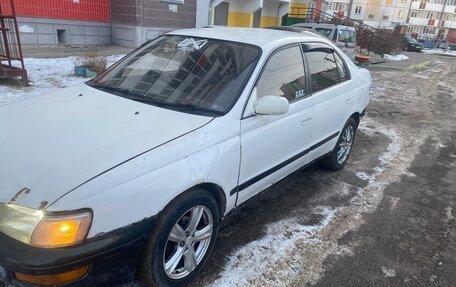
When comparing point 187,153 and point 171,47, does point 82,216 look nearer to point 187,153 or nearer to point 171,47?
point 187,153

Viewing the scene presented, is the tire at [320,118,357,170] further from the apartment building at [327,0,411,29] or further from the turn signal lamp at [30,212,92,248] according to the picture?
the apartment building at [327,0,411,29]

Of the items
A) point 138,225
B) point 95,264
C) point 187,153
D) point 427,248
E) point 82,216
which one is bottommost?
point 427,248

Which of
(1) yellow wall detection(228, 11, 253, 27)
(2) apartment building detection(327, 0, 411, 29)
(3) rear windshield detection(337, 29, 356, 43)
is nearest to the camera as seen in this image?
(3) rear windshield detection(337, 29, 356, 43)

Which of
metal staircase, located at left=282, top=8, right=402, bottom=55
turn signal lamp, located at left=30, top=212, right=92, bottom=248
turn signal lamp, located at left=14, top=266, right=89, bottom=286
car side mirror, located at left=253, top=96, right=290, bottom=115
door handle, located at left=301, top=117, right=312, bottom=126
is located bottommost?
metal staircase, located at left=282, top=8, right=402, bottom=55

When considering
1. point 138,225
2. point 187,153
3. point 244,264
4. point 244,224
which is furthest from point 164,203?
point 244,224

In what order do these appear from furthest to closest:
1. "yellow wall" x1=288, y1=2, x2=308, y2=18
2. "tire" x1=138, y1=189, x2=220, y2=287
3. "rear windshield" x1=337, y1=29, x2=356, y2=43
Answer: "yellow wall" x1=288, y1=2, x2=308, y2=18, "rear windshield" x1=337, y1=29, x2=356, y2=43, "tire" x1=138, y1=189, x2=220, y2=287

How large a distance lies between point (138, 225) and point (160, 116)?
2.82ft

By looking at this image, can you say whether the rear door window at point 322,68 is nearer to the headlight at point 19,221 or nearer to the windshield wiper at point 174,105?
the windshield wiper at point 174,105

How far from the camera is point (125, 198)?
6.59ft

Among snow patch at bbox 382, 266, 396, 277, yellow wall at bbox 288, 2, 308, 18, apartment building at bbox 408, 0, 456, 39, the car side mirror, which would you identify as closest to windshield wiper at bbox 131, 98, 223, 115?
the car side mirror

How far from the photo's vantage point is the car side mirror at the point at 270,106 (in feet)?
9.07

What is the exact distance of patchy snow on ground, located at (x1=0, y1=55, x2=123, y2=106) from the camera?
6.37 metres

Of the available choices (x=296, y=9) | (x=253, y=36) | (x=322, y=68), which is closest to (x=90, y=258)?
(x=253, y=36)

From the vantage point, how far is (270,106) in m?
2.76
